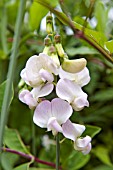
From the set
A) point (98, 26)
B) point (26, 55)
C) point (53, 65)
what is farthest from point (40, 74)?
point (26, 55)

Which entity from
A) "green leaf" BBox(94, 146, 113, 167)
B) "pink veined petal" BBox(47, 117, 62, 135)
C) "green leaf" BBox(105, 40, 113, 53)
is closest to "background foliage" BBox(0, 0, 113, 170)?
"green leaf" BBox(94, 146, 113, 167)

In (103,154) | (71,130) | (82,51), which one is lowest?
(103,154)

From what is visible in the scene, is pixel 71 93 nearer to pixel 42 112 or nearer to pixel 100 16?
pixel 42 112

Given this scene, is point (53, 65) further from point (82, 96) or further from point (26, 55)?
point (26, 55)

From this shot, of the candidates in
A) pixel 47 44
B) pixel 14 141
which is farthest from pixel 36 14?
pixel 47 44

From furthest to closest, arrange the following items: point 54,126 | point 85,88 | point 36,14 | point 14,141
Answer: point 85,88 → point 36,14 → point 14,141 → point 54,126

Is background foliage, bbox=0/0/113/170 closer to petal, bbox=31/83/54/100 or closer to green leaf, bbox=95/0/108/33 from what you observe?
green leaf, bbox=95/0/108/33
